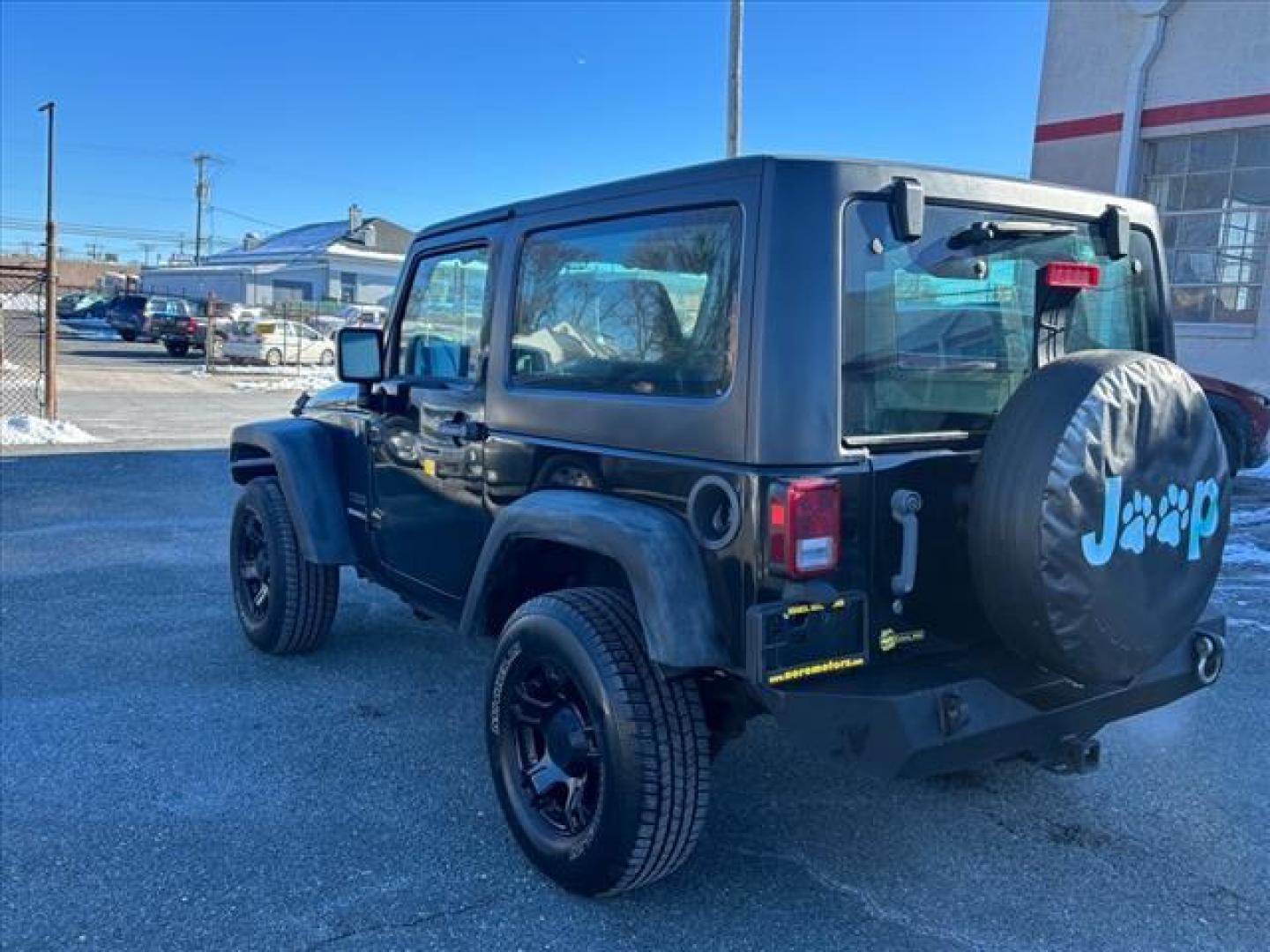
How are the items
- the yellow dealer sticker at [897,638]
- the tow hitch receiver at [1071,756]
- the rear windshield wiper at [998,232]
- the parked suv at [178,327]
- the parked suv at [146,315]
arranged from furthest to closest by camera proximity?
1. the parked suv at [146,315]
2. the parked suv at [178,327]
3. the tow hitch receiver at [1071,756]
4. the rear windshield wiper at [998,232]
5. the yellow dealer sticker at [897,638]

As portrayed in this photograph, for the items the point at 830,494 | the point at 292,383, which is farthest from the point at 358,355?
the point at 292,383

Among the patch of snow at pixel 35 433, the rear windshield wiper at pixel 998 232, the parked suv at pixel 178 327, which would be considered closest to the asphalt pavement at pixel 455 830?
the rear windshield wiper at pixel 998 232

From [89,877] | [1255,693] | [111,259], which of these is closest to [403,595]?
[89,877]

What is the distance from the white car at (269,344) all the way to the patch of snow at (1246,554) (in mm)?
22875

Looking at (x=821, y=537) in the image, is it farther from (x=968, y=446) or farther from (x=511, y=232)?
(x=511, y=232)

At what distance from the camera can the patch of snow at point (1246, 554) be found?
7.20 m

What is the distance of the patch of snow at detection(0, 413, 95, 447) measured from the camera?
11.7 meters

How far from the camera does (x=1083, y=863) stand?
324 cm

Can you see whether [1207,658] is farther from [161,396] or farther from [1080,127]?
[161,396]

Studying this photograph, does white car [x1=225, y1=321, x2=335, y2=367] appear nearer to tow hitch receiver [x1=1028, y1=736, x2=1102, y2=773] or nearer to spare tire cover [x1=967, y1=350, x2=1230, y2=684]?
tow hitch receiver [x1=1028, y1=736, x2=1102, y2=773]

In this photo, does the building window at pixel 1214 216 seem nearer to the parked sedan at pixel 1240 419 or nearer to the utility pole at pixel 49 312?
the parked sedan at pixel 1240 419

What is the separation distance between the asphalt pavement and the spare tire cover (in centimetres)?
87

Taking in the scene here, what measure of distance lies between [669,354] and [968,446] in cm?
88

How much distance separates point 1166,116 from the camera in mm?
13109
